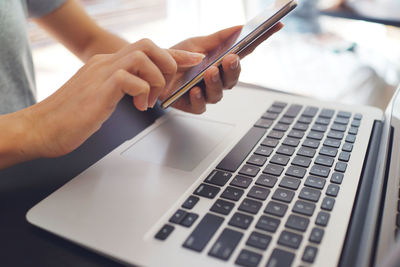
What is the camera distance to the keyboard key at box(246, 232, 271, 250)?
0.30 m

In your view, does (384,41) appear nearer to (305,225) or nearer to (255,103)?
(255,103)

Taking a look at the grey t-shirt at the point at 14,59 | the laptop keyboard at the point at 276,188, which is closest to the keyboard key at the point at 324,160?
the laptop keyboard at the point at 276,188

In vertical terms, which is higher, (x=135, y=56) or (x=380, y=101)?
(x=135, y=56)

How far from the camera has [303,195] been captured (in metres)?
0.36

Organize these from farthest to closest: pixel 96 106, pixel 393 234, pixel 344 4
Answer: pixel 344 4
pixel 96 106
pixel 393 234

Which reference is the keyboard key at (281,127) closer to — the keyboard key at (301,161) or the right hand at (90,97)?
the keyboard key at (301,161)

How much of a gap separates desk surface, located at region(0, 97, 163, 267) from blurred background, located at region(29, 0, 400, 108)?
124cm

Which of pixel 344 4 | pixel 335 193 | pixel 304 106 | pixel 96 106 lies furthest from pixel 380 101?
pixel 96 106

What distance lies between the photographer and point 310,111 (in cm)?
56

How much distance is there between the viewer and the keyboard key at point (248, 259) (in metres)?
0.28

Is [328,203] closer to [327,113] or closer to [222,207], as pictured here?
[222,207]

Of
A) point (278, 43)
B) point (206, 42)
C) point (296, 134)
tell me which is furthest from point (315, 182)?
point (278, 43)

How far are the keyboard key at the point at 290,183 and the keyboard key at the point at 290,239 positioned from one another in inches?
3.0

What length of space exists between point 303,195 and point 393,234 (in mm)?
88
